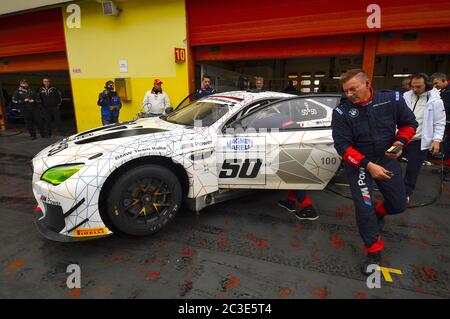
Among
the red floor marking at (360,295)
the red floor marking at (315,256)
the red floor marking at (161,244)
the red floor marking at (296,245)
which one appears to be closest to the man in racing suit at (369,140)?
the red floor marking at (360,295)

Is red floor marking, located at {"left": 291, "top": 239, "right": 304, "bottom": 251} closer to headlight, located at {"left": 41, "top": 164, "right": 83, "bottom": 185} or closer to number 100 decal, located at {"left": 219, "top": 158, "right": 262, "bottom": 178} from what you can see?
number 100 decal, located at {"left": 219, "top": 158, "right": 262, "bottom": 178}

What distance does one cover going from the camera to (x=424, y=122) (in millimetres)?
3240

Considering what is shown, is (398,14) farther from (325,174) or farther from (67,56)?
(67,56)

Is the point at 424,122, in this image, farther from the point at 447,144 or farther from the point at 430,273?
the point at 447,144

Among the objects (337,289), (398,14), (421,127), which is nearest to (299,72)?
(398,14)

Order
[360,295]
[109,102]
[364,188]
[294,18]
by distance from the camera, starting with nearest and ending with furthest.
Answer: [360,295]
[364,188]
[294,18]
[109,102]

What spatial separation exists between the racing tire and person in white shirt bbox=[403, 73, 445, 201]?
2718mm

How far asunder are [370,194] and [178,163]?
1.71 metres

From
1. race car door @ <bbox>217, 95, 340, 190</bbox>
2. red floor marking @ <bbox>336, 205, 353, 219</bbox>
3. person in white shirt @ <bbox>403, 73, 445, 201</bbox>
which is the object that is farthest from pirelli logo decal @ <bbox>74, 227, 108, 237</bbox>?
person in white shirt @ <bbox>403, 73, 445, 201</bbox>

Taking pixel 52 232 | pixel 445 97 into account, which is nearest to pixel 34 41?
pixel 52 232

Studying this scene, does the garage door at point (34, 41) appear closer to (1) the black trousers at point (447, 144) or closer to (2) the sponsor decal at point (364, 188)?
(2) the sponsor decal at point (364, 188)

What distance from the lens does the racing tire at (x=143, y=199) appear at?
→ 2533 millimetres

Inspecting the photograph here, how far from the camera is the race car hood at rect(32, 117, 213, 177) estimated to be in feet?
8.37

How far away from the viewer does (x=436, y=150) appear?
118 inches
